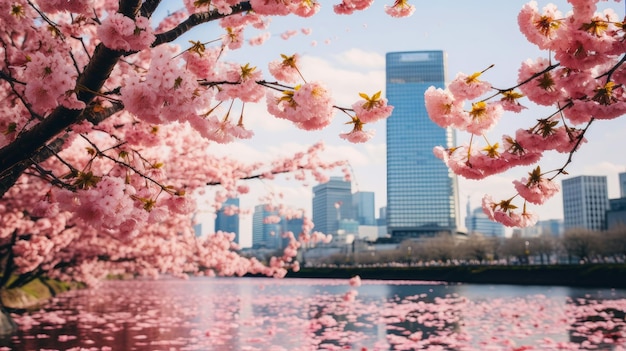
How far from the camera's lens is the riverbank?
35.7 m

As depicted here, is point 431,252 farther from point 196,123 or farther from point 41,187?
point 196,123

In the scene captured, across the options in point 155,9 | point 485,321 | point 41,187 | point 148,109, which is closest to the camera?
point 148,109

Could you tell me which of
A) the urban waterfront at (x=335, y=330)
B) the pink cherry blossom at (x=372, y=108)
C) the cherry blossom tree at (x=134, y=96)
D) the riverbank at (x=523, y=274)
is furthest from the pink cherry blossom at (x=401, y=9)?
the riverbank at (x=523, y=274)

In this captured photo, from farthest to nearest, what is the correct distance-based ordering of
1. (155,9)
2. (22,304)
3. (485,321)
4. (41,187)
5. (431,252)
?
(431,252), (22,304), (485,321), (41,187), (155,9)

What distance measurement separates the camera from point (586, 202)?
561ft

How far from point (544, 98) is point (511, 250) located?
265 feet

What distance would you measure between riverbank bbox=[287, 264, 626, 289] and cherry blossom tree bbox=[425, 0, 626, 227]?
35578mm

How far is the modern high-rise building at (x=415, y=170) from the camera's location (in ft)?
558

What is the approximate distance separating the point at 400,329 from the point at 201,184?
6.44 meters

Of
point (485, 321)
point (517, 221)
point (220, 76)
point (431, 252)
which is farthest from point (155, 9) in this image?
point (431, 252)

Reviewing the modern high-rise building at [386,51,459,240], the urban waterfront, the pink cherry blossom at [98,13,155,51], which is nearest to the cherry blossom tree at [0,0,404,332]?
the pink cherry blossom at [98,13,155,51]

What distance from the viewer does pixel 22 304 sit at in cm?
1970

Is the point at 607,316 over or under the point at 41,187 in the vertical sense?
under

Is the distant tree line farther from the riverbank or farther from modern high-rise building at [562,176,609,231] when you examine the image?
modern high-rise building at [562,176,609,231]
